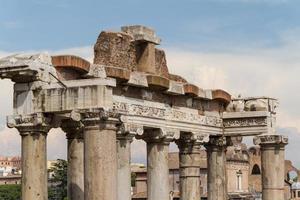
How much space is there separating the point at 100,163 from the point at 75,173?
3519mm

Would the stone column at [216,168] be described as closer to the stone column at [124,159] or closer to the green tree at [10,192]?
the stone column at [124,159]

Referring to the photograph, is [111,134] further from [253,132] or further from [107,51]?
[253,132]

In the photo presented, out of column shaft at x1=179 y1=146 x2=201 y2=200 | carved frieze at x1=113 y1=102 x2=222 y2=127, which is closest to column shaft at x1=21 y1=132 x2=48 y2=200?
carved frieze at x1=113 y1=102 x2=222 y2=127

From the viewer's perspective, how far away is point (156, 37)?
2206 cm

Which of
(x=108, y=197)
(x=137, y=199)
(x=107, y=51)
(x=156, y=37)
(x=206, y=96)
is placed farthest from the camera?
(x=137, y=199)

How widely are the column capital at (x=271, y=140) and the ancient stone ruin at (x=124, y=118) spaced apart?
0.10ft

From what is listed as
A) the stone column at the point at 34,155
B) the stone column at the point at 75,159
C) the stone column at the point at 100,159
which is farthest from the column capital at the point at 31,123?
the stone column at the point at 75,159

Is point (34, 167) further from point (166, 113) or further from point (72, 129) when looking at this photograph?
point (166, 113)

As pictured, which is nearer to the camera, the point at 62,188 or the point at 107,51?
the point at 107,51

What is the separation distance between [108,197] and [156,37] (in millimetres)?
7040

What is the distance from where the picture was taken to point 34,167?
17391 millimetres

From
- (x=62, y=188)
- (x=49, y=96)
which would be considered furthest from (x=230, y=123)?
(x=62, y=188)

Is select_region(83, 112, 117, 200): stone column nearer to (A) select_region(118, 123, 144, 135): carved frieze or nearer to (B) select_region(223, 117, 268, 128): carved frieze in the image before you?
(A) select_region(118, 123, 144, 135): carved frieze

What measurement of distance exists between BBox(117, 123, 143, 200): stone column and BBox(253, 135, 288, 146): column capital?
5.86m
